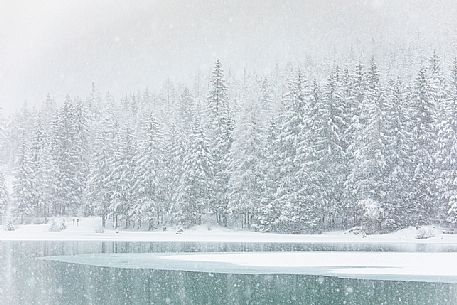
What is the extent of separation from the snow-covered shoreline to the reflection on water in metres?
24.1

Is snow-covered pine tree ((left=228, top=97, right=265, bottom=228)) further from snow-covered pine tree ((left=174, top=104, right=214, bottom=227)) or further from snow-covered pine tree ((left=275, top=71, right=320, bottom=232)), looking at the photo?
snow-covered pine tree ((left=275, top=71, right=320, bottom=232))

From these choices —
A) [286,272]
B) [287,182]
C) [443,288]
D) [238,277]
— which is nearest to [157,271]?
[238,277]

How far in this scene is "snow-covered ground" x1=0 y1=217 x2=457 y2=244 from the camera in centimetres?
4966

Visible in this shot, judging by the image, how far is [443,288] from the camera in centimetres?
2189

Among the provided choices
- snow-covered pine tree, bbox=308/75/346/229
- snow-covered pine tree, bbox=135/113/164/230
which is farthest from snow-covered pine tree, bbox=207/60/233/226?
snow-covered pine tree, bbox=308/75/346/229

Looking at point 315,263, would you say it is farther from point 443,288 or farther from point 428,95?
point 428,95

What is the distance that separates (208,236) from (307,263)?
2724 centimetres

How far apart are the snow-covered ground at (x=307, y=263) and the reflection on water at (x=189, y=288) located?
1.87 m

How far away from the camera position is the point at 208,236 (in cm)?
5712

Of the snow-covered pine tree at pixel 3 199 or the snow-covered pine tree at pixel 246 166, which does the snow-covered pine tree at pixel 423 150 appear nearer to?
the snow-covered pine tree at pixel 246 166

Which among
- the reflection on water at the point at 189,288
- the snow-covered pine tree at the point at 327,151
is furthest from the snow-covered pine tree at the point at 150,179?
the reflection on water at the point at 189,288

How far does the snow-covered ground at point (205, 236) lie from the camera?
49.7 meters

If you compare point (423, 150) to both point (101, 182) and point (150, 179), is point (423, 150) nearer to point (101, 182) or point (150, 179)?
point (150, 179)

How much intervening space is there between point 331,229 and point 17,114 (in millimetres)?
97085
